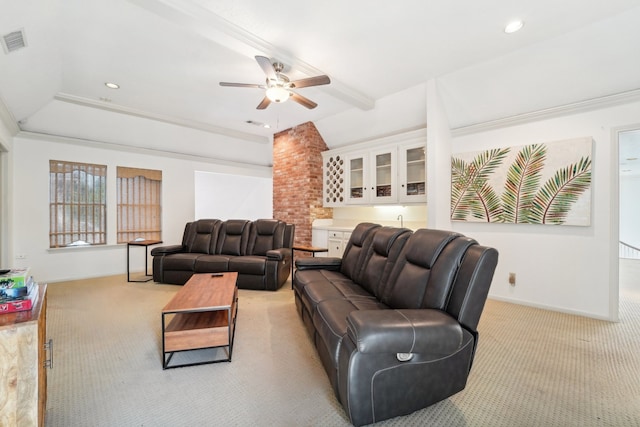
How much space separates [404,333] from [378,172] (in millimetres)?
3976

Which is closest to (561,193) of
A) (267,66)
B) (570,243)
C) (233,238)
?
(570,243)

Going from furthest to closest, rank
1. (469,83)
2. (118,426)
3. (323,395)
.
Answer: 1. (469,83)
2. (323,395)
3. (118,426)

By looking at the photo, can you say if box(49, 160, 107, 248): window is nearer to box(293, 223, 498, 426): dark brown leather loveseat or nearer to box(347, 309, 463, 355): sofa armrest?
box(293, 223, 498, 426): dark brown leather loveseat

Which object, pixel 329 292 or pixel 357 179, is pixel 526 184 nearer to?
pixel 357 179

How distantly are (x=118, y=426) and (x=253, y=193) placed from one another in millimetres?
6182

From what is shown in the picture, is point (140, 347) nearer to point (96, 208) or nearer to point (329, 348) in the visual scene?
point (329, 348)

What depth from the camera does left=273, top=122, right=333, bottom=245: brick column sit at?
18.5 ft

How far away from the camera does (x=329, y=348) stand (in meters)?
1.73

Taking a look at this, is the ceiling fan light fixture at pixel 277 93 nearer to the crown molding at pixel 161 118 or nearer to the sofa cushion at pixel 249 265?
the sofa cushion at pixel 249 265

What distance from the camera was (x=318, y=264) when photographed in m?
3.40

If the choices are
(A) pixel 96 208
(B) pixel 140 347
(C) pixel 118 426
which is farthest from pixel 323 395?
(A) pixel 96 208

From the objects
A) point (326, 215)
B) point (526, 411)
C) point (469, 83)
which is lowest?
point (526, 411)

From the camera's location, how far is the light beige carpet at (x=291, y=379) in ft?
5.30

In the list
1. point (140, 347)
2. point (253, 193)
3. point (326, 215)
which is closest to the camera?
point (140, 347)
